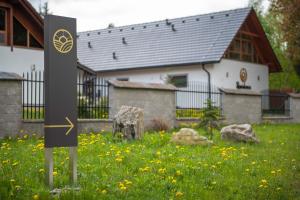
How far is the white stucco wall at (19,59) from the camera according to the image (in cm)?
2325

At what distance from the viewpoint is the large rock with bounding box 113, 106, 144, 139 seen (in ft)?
41.9

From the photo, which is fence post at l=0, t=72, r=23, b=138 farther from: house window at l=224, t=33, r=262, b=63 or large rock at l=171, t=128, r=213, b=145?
house window at l=224, t=33, r=262, b=63

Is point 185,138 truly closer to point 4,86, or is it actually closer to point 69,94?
point 4,86

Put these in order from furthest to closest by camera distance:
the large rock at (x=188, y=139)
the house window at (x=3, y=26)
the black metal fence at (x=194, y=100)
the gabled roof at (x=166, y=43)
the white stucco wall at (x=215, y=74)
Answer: the gabled roof at (x=166, y=43), the white stucco wall at (x=215, y=74), the house window at (x=3, y=26), the black metal fence at (x=194, y=100), the large rock at (x=188, y=139)

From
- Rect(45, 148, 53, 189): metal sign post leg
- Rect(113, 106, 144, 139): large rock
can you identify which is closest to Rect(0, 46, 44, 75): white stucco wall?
Rect(113, 106, 144, 139): large rock

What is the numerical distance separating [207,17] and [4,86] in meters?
23.6

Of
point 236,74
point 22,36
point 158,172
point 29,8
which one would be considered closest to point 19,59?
point 22,36

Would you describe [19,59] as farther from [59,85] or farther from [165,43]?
[59,85]

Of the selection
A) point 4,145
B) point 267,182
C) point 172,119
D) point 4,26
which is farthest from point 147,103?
point 267,182

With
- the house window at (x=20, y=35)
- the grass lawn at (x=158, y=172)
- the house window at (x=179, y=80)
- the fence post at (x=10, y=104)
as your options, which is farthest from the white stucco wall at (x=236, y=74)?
the grass lawn at (x=158, y=172)

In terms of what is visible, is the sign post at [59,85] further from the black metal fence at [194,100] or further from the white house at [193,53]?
the white house at [193,53]

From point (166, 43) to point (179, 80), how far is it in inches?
136

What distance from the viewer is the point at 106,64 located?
3541 cm

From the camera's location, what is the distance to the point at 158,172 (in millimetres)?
8047
